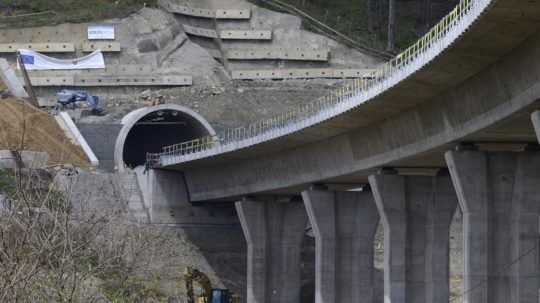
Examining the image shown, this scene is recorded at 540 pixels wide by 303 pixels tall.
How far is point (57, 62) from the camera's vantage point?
116000mm

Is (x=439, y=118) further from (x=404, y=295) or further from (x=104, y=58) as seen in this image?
(x=104, y=58)

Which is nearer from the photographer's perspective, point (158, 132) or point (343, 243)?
point (343, 243)

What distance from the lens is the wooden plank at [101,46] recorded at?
386ft

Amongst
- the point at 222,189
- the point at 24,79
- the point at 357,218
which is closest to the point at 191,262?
the point at 222,189

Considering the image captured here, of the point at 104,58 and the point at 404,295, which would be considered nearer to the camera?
the point at 404,295

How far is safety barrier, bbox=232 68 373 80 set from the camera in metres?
119

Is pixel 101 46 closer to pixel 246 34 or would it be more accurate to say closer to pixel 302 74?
pixel 246 34

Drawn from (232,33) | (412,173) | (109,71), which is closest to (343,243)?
(412,173)

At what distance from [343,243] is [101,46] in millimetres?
47725

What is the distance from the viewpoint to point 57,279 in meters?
29.1

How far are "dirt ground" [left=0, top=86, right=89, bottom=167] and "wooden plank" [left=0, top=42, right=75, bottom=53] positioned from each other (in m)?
16.1

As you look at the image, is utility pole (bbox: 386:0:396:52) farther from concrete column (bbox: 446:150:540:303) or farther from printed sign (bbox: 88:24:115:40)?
concrete column (bbox: 446:150:540:303)

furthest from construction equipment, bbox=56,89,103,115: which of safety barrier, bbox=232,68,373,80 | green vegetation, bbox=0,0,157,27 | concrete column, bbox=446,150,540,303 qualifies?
concrete column, bbox=446,150,540,303

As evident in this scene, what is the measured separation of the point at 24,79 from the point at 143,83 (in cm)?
899
